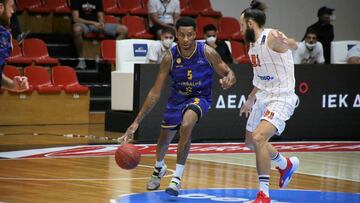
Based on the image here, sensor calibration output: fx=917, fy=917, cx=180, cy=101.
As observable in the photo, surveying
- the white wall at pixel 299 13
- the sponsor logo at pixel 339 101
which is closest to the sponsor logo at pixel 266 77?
the sponsor logo at pixel 339 101

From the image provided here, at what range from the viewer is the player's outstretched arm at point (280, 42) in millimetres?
8766

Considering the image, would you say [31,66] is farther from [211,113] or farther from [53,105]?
[211,113]

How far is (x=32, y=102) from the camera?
53.4 feet

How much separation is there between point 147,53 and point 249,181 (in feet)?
18.5

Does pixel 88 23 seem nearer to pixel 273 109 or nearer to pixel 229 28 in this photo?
pixel 229 28

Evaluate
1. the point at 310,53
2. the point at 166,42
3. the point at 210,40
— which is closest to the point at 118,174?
the point at 166,42

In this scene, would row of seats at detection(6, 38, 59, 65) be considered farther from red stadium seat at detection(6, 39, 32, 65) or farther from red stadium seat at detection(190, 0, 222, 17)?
red stadium seat at detection(190, 0, 222, 17)

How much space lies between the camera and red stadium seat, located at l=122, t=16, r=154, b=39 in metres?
18.5

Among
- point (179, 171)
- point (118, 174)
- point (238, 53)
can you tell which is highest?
point (238, 53)

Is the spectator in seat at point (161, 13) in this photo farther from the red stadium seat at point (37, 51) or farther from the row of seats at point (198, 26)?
the red stadium seat at point (37, 51)

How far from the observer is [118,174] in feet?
35.0

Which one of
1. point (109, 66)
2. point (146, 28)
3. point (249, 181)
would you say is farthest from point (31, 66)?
point (249, 181)

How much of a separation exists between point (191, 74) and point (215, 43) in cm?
694

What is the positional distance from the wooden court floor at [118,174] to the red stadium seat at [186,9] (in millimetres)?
6548
